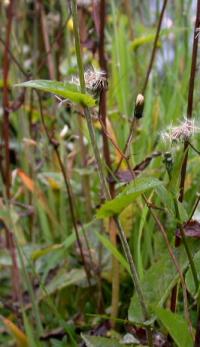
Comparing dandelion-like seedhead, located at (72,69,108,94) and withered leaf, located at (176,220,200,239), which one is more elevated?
dandelion-like seedhead, located at (72,69,108,94)

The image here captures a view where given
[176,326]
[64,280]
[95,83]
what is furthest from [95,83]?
[64,280]

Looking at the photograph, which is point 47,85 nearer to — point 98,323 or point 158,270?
point 158,270

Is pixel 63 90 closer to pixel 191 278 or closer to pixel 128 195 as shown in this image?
pixel 128 195

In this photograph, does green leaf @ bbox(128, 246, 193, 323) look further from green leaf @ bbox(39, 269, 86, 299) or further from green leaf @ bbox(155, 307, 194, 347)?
green leaf @ bbox(39, 269, 86, 299)

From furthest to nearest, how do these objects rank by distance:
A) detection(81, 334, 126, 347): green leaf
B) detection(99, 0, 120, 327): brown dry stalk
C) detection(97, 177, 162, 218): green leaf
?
detection(99, 0, 120, 327): brown dry stalk < detection(81, 334, 126, 347): green leaf < detection(97, 177, 162, 218): green leaf

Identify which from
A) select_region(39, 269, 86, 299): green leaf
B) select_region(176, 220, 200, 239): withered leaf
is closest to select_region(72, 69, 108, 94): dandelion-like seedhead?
select_region(176, 220, 200, 239): withered leaf

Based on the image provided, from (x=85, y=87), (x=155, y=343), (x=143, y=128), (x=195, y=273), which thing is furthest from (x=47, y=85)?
(x=143, y=128)
